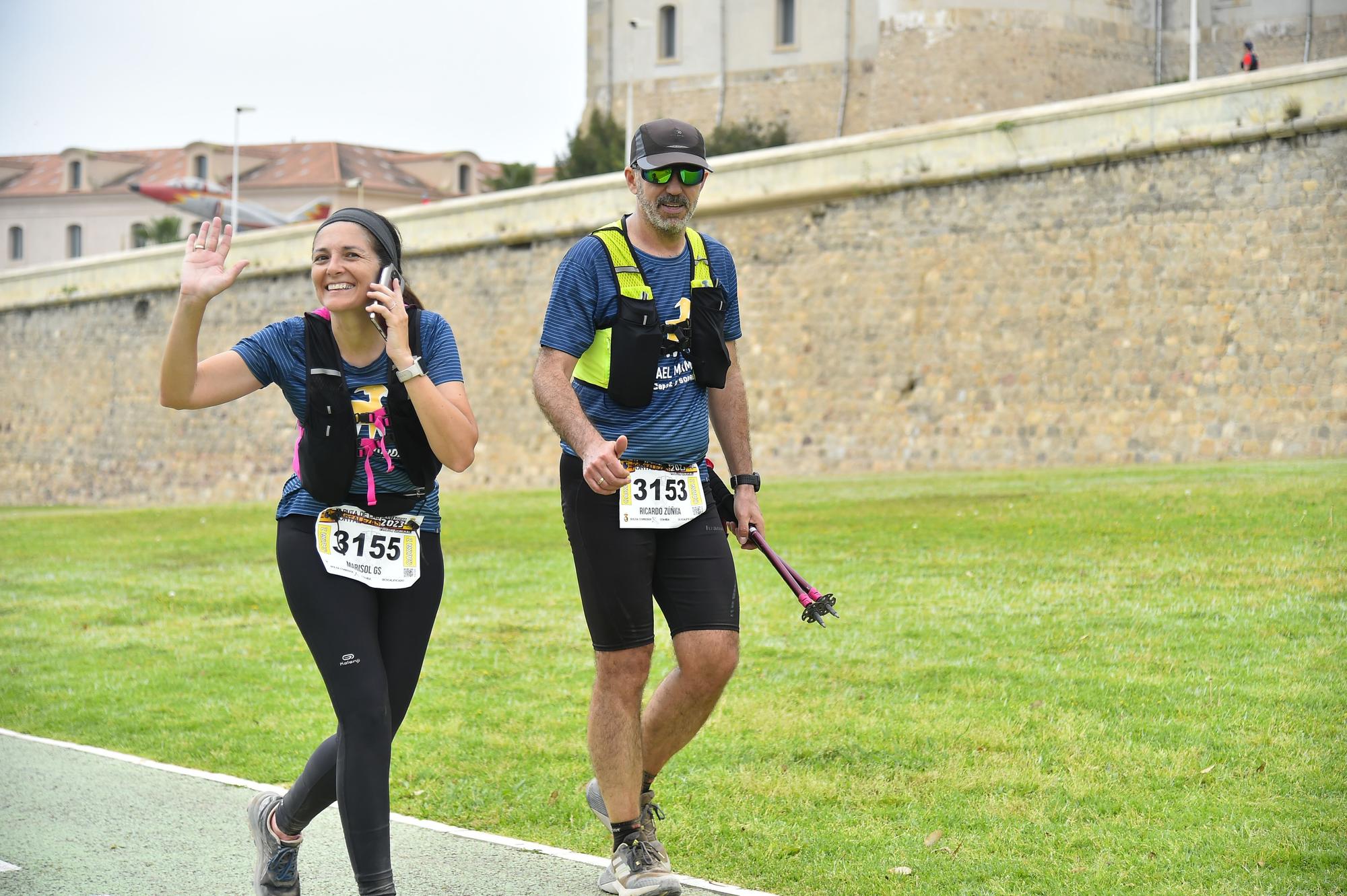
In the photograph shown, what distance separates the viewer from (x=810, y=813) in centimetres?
515

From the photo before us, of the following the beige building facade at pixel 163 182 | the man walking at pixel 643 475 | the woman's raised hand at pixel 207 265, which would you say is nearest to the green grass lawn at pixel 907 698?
the man walking at pixel 643 475

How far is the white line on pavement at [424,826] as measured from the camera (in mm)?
4418

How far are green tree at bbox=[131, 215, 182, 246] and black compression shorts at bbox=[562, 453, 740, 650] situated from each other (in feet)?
195

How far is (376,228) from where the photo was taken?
3996 millimetres

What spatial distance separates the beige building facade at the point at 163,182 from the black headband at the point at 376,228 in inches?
2537

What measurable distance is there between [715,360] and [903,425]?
18.1m

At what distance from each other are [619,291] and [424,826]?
6.47 feet

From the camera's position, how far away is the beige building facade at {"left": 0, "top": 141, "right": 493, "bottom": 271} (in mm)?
67625

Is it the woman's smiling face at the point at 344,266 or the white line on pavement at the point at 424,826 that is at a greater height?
the woman's smiling face at the point at 344,266

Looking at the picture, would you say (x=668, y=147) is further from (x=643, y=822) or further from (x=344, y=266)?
(x=643, y=822)

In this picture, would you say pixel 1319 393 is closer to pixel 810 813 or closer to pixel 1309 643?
pixel 1309 643

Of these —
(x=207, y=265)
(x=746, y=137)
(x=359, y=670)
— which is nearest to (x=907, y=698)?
(x=359, y=670)

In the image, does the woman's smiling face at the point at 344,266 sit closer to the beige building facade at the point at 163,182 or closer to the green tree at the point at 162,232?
the green tree at the point at 162,232

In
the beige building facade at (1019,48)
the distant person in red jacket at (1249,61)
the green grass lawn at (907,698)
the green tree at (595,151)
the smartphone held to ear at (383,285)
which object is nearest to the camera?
the smartphone held to ear at (383,285)
